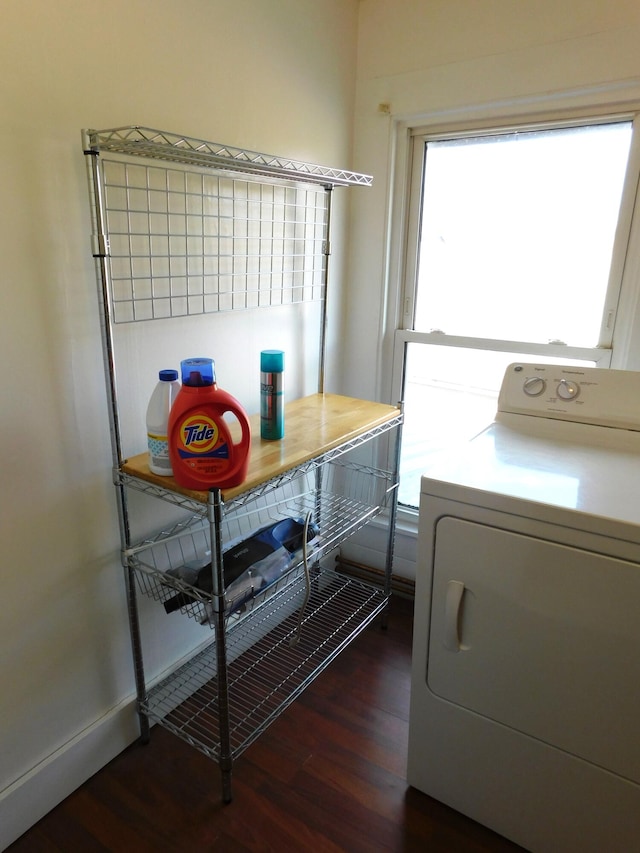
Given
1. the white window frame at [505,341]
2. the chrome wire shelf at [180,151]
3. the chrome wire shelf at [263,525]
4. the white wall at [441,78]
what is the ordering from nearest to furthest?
the chrome wire shelf at [180,151], the chrome wire shelf at [263,525], the white wall at [441,78], the white window frame at [505,341]

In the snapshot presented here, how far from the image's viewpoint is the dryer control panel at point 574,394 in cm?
167

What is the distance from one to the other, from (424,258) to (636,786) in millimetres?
1829

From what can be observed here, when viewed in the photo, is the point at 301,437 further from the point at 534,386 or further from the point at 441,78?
the point at 441,78

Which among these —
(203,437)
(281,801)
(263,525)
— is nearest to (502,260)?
(263,525)

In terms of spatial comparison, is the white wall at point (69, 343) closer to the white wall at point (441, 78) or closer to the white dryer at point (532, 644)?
the white wall at point (441, 78)

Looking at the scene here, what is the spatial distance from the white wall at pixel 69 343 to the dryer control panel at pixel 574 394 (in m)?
0.94

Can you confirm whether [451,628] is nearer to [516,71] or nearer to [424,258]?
[424,258]

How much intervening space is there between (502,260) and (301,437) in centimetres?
106

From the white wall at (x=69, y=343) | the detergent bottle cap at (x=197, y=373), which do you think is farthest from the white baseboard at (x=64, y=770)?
the detergent bottle cap at (x=197, y=373)

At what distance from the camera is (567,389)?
68.9 inches

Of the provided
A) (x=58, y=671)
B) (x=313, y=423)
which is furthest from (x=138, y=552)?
(x=313, y=423)

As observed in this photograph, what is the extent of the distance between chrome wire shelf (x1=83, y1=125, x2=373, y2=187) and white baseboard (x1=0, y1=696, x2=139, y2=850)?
1.47 m

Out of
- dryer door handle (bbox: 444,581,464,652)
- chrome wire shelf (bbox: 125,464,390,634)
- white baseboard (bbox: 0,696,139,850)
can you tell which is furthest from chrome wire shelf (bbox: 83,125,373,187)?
white baseboard (bbox: 0,696,139,850)

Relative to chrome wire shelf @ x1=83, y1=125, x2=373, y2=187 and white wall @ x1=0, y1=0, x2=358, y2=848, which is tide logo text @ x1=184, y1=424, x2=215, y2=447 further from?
chrome wire shelf @ x1=83, y1=125, x2=373, y2=187
